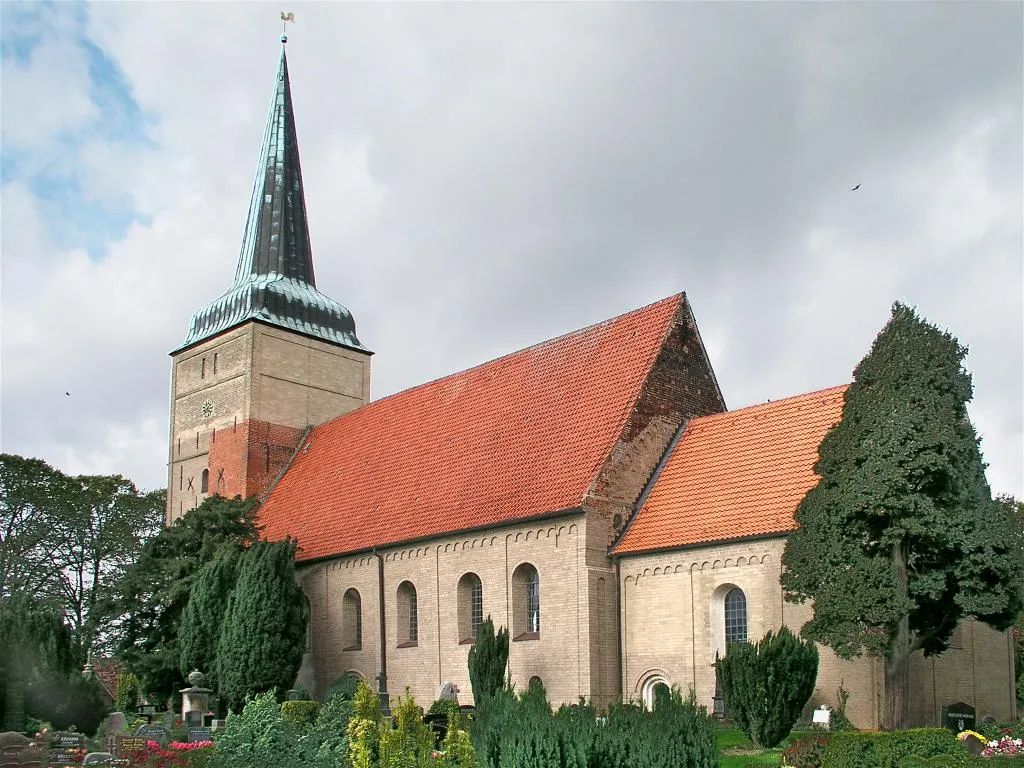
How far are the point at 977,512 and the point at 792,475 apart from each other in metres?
4.81

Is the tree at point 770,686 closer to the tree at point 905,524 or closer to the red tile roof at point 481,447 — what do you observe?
the tree at point 905,524

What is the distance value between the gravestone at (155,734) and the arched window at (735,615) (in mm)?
10283

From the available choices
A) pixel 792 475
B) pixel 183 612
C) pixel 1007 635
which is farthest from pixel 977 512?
pixel 183 612

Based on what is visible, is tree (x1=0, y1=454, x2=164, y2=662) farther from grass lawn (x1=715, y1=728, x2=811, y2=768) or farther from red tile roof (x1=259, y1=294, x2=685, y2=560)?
grass lawn (x1=715, y1=728, x2=811, y2=768)

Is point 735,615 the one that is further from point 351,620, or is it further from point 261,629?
point 351,620

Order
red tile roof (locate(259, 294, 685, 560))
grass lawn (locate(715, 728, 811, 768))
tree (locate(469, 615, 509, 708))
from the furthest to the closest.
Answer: red tile roof (locate(259, 294, 685, 560)) → tree (locate(469, 615, 509, 708)) → grass lawn (locate(715, 728, 811, 768))

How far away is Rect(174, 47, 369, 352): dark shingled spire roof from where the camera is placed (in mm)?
37125

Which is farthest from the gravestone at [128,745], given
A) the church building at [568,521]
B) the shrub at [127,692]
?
the shrub at [127,692]

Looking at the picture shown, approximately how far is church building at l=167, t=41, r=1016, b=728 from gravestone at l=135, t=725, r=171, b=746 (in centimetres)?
717

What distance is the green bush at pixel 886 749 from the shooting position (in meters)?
15.2

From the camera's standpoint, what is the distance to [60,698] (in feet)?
76.7

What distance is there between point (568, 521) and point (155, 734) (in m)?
8.96

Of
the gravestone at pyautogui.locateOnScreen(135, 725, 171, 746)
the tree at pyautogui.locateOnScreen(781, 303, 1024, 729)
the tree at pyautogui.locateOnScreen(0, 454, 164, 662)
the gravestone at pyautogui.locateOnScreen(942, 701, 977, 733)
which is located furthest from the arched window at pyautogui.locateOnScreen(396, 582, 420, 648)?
the tree at pyautogui.locateOnScreen(0, 454, 164, 662)

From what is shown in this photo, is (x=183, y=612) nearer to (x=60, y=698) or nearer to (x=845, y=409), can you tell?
(x=60, y=698)
